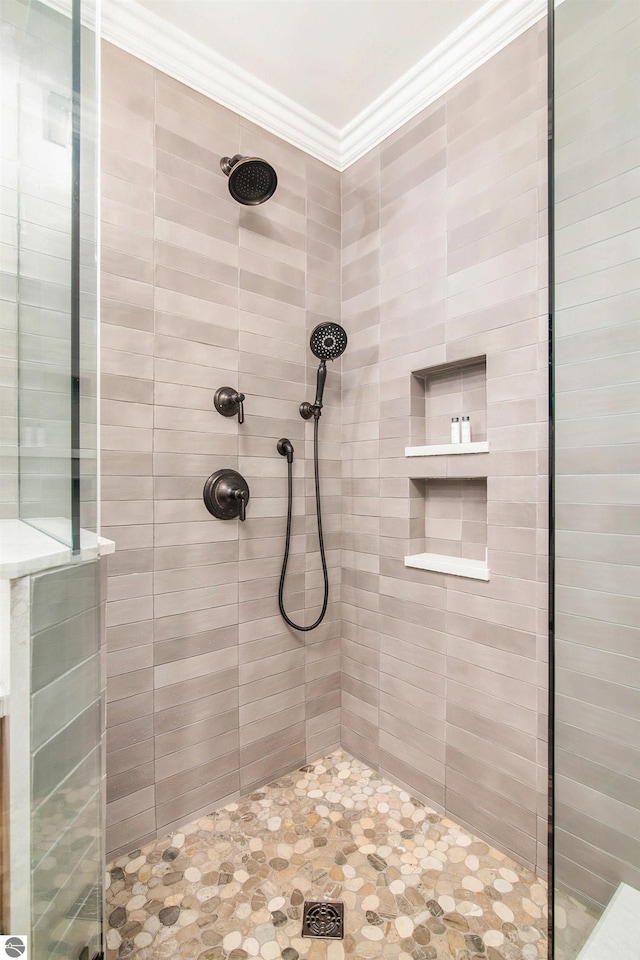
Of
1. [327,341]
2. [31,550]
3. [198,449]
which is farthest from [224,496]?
[31,550]

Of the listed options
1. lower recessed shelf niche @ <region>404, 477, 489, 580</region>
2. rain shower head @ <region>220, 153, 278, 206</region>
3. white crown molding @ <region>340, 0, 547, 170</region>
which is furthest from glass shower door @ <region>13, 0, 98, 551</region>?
white crown molding @ <region>340, 0, 547, 170</region>

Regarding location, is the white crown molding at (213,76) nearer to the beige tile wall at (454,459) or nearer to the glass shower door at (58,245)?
the beige tile wall at (454,459)

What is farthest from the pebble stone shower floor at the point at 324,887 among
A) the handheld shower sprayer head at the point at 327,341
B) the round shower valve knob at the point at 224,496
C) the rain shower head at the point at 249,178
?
the rain shower head at the point at 249,178

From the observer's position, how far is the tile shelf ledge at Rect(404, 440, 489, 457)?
1557mm

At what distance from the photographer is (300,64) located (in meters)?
1.71

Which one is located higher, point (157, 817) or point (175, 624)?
point (175, 624)

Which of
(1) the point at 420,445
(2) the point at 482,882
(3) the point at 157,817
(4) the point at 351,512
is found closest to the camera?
(2) the point at 482,882

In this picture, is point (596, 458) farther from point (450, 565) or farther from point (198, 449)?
point (198, 449)

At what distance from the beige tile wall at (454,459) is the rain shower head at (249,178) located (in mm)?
529

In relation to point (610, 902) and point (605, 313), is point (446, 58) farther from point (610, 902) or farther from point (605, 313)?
point (610, 902)

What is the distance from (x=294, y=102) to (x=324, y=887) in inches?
107

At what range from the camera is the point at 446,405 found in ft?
5.89

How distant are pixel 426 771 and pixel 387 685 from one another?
32cm

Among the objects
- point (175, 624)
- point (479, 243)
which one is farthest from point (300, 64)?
point (175, 624)
